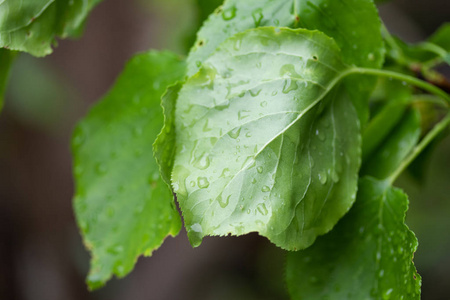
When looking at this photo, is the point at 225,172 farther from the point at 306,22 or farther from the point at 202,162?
the point at 306,22

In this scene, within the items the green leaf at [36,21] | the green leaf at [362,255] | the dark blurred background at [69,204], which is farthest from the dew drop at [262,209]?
the dark blurred background at [69,204]

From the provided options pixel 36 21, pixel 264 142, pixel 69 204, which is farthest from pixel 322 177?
pixel 69 204

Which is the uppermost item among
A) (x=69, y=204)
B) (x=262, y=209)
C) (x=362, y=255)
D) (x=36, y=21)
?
(x=36, y=21)

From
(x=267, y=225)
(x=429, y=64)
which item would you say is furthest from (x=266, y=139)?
(x=429, y=64)

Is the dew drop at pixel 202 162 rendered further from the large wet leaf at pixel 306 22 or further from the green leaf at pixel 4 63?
the green leaf at pixel 4 63

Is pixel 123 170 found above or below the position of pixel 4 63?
below

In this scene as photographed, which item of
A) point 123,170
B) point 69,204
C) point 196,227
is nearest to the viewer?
point 196,227

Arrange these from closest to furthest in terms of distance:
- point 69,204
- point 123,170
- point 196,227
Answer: point 196,227 < point 123,170 < point 69,204
